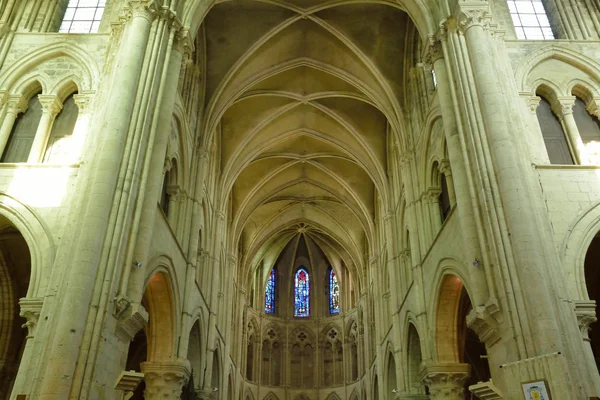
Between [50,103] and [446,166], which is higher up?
[50,103]

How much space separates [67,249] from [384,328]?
57.3ft

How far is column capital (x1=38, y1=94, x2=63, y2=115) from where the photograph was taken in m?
14.1

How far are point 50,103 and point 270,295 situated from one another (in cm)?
2721

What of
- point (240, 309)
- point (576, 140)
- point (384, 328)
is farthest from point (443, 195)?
point (240, 309)

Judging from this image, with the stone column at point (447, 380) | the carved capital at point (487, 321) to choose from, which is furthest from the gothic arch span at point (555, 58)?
the stone column at point (447, 380)

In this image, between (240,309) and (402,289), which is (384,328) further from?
(240,309)

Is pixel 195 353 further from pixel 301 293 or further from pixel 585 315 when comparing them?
pixel 301 293

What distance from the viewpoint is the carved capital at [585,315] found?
1057 centimetres

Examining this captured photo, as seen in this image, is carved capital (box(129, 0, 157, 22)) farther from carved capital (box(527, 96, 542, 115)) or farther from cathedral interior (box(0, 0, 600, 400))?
carved capital (box(527, 96, 542, 115))

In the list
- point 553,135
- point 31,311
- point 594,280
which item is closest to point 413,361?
point 594,280

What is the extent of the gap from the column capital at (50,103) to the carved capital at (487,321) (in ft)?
37.0

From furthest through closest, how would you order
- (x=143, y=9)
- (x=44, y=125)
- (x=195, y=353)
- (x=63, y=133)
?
(x=195, y=353) < (x=63, y=133) < (x=44, y=125) < (x=143, y=9)

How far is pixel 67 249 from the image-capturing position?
10.7 meters

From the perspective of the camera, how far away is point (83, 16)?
1658cm
